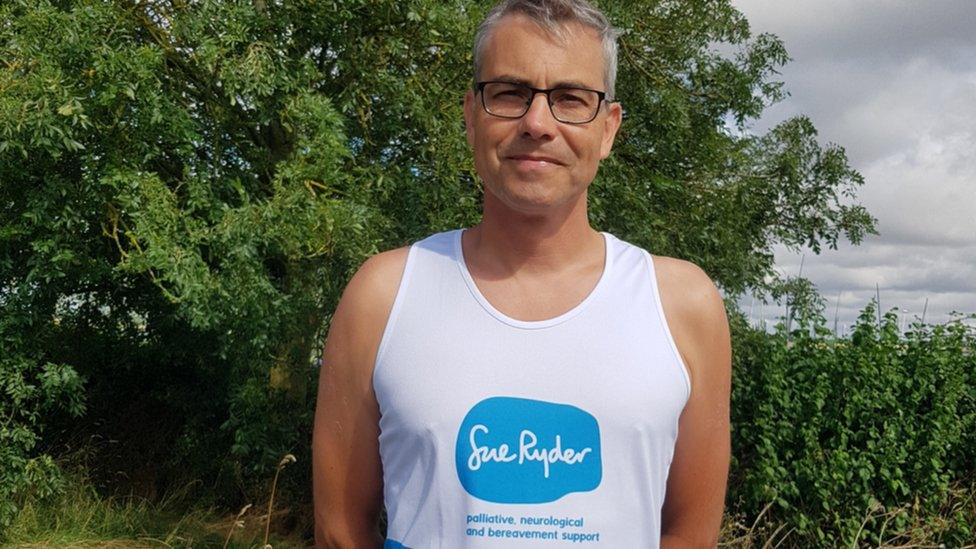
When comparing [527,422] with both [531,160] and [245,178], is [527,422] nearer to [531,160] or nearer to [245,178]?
[531,160]

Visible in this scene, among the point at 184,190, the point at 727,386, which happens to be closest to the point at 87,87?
the point at 184,190

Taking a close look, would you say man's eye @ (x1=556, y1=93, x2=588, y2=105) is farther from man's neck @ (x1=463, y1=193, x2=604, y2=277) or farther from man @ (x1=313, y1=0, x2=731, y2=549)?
man's neck @ (x1=463, y1=193, x2=604, y2=277)

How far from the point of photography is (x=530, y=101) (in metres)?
1.93

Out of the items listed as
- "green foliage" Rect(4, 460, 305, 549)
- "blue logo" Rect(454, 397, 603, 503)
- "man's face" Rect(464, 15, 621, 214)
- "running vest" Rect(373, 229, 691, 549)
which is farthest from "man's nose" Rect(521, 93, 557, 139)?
"green foliage" Rect(4, 460, 305, 549)

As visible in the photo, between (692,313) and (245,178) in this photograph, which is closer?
(692,313)

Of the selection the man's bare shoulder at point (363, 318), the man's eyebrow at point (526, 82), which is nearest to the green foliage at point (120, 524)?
the man's bare shoulder at point (363, 318)

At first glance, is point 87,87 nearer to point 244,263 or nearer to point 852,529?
point 244,263

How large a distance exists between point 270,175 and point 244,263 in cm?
178

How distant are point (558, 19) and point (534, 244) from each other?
0.45m

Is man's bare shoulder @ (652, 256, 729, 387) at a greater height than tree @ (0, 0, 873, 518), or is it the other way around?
tree @ (0, 0, 873, 518)

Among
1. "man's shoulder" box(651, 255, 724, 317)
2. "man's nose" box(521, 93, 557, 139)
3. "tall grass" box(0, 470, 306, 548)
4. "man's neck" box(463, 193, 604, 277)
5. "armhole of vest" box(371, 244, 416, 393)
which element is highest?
"man's nose" box(521, 93, 557, 139)

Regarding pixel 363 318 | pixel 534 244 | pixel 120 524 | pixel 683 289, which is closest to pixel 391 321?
pixel 363 318

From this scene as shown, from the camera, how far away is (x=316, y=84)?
8.06 meters

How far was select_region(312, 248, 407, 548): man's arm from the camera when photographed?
1.99 meters
